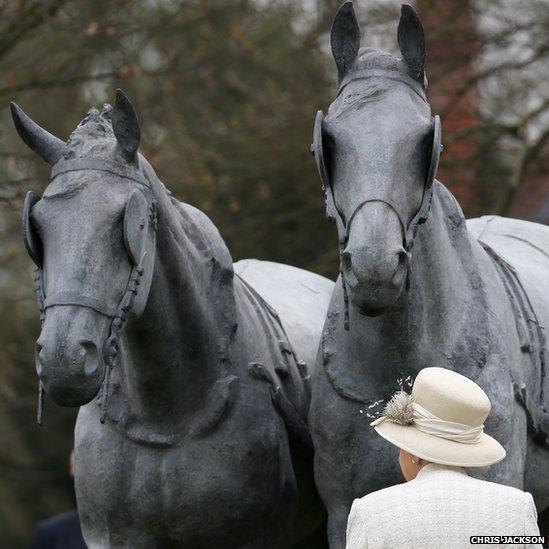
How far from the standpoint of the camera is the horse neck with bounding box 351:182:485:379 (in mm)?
5023

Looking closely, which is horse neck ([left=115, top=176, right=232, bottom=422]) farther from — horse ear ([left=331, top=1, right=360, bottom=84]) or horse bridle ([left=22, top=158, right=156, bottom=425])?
horse ear ([left=331, top=1, right=360, bottom=84])

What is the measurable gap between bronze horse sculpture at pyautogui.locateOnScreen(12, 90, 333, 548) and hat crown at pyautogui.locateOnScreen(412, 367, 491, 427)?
124 cm

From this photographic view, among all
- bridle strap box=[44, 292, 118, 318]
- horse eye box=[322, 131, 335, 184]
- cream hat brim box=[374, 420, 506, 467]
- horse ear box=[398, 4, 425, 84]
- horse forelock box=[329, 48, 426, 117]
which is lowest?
cream hat brim box=[374, 420, 506, 467]

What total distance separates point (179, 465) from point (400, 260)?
55.2 inches

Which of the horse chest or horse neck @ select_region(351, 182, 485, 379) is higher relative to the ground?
horse neck @ select_region(351, 182, 485, 379)

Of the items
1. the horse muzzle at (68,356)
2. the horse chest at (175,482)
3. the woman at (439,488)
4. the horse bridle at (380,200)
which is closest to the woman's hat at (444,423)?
the woman at (439,488)

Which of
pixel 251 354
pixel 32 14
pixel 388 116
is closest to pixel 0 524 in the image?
pixel 32 14

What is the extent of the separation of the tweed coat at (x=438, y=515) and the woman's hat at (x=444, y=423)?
0.09m

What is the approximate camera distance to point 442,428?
12.9 ft

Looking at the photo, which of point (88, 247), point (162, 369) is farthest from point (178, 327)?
point (88, 247)

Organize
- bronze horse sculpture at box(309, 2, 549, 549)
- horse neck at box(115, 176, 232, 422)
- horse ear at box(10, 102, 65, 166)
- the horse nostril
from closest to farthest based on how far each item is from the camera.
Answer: the horse nostril
bronze horse sculpture at box(309, 2, 549, 549)
horse ear at box(10, 102, 65, 166)
horse neck at box(115, 176, 232, 422)

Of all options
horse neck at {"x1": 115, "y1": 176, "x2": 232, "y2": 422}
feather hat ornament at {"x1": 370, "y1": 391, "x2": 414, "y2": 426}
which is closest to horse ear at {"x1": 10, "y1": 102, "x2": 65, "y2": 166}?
horse neck at {"x1": 115, "y1": 176, "x2": 232, "y2": 422}

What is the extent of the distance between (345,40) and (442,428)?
1.62m

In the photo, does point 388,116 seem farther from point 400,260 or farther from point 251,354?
point 251,354
